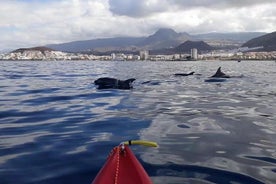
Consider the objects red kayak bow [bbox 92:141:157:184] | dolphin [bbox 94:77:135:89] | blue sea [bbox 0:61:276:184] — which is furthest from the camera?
dolphin [bbox 94:77:135:89]

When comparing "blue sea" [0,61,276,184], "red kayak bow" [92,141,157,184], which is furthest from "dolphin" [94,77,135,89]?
"red kayak bow" [92,141,157,184]

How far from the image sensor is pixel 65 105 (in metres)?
19.3

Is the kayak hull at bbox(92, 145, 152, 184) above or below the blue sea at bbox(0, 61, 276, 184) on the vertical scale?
above

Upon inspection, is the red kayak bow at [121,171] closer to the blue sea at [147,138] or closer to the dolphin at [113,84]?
the blue sea at [147,138]

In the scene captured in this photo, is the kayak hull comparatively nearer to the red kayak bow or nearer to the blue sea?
the red kayak bow

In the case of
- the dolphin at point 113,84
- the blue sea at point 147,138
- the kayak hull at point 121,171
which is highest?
the kayak hull at point 121,171

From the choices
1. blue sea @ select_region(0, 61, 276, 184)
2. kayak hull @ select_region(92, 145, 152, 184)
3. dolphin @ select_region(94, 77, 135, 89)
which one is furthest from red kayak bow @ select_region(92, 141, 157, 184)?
dolphin @ select_region(94, 77, 135, 89)

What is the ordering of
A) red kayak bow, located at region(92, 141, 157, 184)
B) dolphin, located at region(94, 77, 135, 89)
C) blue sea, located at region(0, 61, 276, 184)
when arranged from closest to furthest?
red kayak bow, located at region(92, 141, 157, 184) → blue sea, located at region(0, 61, 276, 184) → dolphin, located at region(94, 77, 135, 89)

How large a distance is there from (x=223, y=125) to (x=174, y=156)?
4.68m

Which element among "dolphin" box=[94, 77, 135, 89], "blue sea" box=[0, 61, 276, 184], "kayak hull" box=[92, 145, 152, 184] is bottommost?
"blue sea" box=[0, 61, 276, 184]

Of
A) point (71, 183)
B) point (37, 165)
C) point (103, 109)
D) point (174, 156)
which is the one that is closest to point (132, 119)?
point (103, 109)

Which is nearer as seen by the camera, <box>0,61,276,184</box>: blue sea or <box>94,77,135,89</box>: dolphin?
<box>0,61,276,184</box>: blue sea

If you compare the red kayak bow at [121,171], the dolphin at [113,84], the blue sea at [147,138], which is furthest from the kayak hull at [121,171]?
the dolphin at [113,84]

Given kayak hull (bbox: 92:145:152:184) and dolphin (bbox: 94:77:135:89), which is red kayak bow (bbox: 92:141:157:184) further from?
dolphin (bbox: 94:77:135:89)
